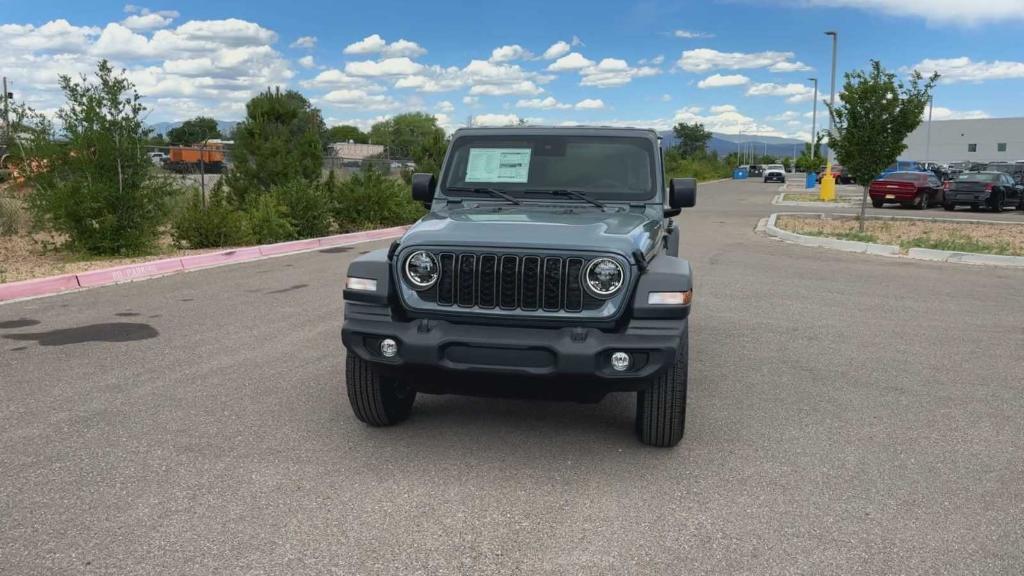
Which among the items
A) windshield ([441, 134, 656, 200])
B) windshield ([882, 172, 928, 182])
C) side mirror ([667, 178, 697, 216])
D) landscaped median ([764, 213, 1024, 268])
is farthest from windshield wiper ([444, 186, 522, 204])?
windshield ([882, 172, 928, 182])

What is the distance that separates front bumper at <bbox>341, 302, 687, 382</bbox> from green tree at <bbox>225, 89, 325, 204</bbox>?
556 inches

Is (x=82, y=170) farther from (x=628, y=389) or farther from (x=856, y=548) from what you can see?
(x=856, y=548)

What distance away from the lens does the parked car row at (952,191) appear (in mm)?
27516

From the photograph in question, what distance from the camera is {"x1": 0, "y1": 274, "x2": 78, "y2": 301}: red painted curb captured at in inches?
378

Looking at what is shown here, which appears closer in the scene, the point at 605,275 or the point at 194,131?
the point at 605,275

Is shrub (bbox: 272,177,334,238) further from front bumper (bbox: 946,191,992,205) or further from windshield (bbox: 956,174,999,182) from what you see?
windshield (bbox: 956,174,999,182)

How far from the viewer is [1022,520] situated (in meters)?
3.76

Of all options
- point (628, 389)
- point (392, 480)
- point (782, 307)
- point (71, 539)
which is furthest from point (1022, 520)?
point (782, 307)

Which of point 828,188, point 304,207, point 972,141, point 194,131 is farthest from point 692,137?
point 304,207

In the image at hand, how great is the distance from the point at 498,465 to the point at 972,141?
124484mm

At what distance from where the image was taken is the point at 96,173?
12.1 meters

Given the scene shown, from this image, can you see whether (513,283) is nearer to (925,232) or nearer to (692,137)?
(925,232)

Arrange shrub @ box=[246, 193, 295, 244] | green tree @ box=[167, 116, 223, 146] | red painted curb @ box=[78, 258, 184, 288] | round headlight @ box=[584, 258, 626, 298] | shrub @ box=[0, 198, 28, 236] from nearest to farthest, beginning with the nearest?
round headlight @ box=[584, 258, 626, 298]
red painted curb @ box=[78, 258, 184, 288]
shrub @ box=[0, 198, 28, 236]
shrub @ box=[246, 193, 295, 244]
green tree @ box=[167, 116, 223, 146]

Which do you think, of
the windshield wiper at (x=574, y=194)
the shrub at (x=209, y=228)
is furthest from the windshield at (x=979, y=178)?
the windshield wiper at (x=574, y=194)
